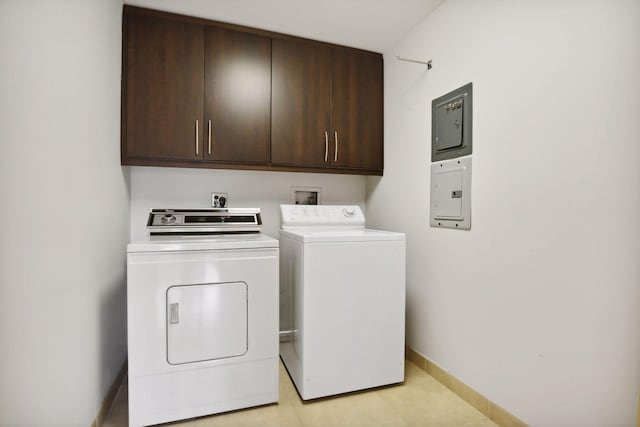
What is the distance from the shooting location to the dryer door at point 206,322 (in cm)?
155

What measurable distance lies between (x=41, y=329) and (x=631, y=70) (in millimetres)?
2190

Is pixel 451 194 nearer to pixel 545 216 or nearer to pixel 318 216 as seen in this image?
pixel 545 216

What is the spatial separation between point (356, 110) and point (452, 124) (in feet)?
2.93

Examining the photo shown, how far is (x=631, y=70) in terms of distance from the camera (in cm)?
109

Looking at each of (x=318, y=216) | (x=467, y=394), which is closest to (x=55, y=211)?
(x=318, y=216)

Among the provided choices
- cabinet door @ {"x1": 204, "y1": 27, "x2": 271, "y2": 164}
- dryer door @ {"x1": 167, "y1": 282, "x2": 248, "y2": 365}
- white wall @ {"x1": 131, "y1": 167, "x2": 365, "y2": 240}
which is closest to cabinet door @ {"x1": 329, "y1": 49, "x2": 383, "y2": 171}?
white wall @ {"x1": 131, "y1": 167, "x2": 365, "y2": 240}

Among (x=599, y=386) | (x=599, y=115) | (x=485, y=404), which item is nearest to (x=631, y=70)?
(x=599, y=115)

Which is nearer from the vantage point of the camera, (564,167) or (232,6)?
(564,167)

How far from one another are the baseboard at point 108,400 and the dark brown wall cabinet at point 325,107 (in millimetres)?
1674

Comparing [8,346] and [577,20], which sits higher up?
[577,20]

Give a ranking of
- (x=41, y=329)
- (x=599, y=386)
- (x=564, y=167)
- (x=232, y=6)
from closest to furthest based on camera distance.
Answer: (x=41, y=329)
(x=599, y=386)
(x=564, y=167)
(x=232, y=6)

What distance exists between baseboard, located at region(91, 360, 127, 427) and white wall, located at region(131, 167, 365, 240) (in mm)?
908

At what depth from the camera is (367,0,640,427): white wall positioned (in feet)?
3.67

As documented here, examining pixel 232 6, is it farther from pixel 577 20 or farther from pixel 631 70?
pixel 631 70
